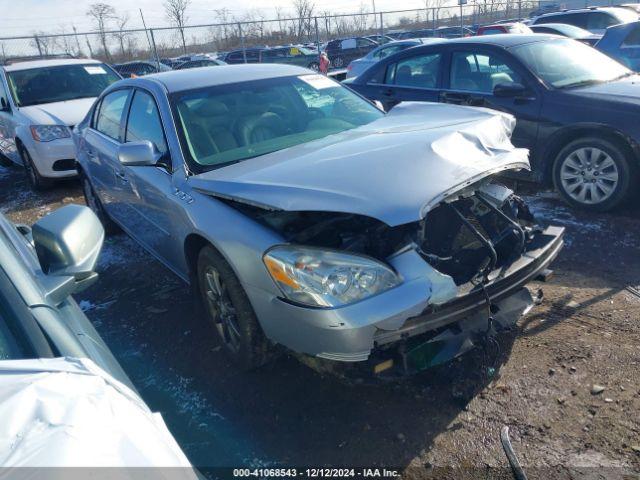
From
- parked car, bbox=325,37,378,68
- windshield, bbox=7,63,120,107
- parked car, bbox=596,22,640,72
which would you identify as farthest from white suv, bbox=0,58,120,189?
parked car, bbox=325,37,378,68

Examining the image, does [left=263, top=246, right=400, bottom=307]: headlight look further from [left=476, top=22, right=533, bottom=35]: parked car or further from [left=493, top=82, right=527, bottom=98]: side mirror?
[left=476, top=22, right=533, bottom=35]: parked car

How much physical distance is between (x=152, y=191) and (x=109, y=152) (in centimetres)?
120

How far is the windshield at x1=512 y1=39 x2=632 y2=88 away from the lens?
5.32m

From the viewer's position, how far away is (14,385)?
1231 mm

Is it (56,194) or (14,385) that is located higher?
(14,385)

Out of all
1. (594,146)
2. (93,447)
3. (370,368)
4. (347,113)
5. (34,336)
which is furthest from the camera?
(594,146)

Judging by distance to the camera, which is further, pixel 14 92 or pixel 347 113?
pixel 14 92

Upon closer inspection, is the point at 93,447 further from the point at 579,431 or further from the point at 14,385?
the point at 579,431

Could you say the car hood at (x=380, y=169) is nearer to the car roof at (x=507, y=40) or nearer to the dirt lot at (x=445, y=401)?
the dirt lot at (x=445, y=401)

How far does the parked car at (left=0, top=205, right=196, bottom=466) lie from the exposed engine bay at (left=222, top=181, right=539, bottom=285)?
1.01 m

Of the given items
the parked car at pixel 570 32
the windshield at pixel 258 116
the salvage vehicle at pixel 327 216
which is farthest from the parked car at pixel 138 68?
the windshield at pixel 258 116

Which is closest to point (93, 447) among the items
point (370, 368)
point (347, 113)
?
point (370, 368)

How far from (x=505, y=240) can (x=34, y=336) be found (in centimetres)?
242

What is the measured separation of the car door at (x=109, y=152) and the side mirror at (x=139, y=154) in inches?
31.8
